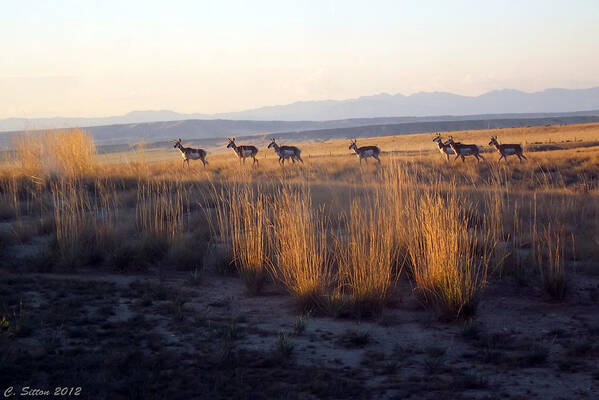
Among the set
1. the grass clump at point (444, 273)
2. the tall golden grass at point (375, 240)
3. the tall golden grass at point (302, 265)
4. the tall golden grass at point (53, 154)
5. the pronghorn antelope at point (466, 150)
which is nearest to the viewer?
the grass clump at point (444, 273)

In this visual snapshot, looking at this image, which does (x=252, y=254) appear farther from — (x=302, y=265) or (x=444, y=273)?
(x=444, y=273)

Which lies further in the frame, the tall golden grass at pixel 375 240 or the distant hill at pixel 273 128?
the distant hill at pixel 273 128

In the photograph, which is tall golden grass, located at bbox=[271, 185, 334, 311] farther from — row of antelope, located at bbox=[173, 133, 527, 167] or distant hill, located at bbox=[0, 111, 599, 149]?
distant hill, located at bbox=[0, 111, 599, 149]

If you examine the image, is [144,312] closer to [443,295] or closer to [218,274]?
[218,274]

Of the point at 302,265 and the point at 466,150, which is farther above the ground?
the point at 466,150

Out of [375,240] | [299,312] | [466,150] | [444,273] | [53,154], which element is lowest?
[299,312]

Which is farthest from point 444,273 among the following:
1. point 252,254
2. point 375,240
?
point 252,254

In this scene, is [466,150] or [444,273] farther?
[466,150]

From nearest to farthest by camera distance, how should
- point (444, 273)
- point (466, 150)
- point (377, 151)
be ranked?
point (444, 273)
point (466, 150)
point (377, 151)

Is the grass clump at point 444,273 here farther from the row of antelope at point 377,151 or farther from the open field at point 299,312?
the row of antelope at point 377,151

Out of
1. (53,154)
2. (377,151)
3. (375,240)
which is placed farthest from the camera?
(377,151)

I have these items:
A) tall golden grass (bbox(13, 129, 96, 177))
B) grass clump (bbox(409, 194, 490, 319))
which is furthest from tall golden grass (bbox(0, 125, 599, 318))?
tall golden grass (bbox(13, 129, 96, 177))

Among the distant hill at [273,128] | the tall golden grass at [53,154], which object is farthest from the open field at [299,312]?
the distant hill at [273,128]

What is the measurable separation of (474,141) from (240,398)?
149 ft
